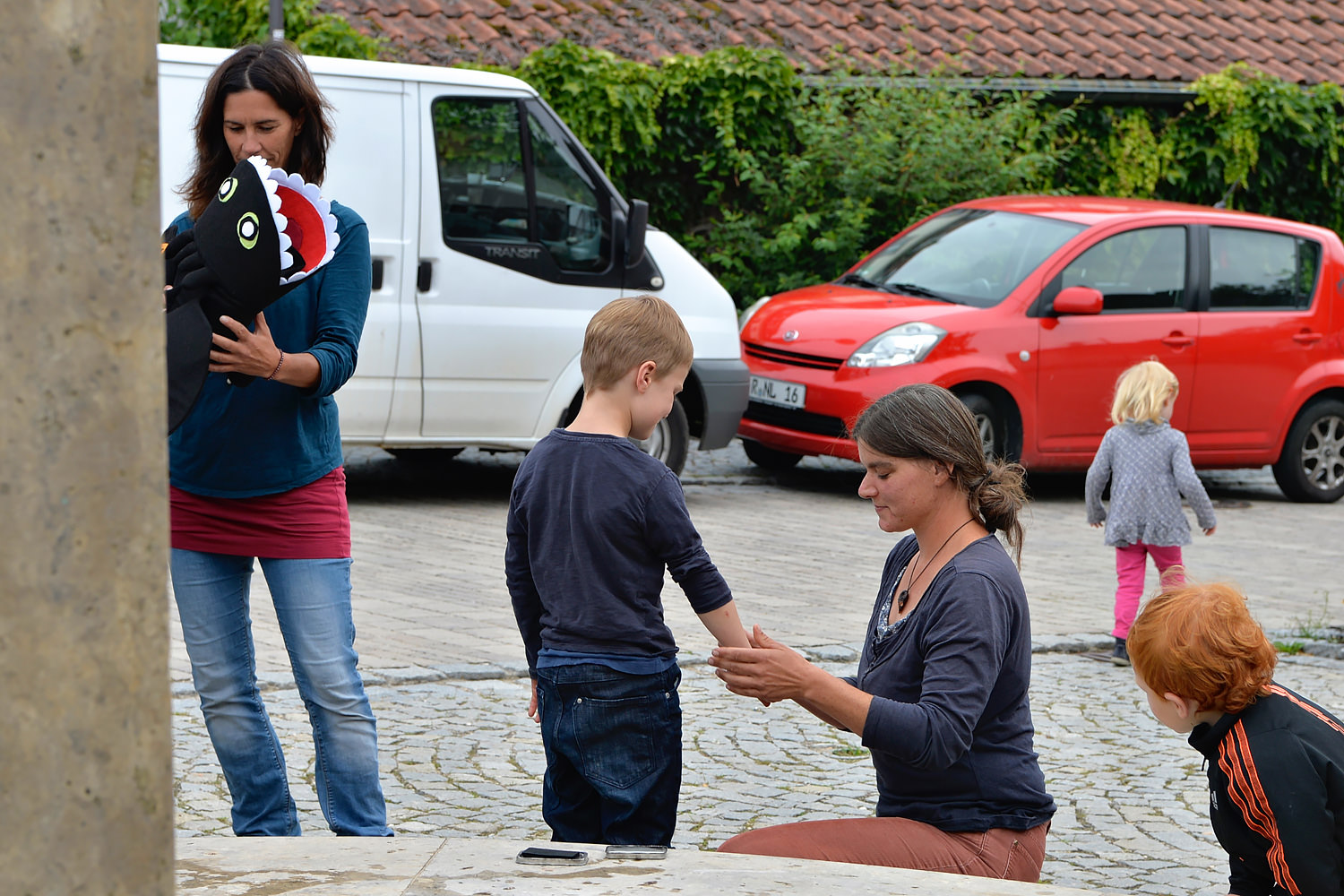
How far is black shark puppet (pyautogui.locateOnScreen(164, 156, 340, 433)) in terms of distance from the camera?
3018mm

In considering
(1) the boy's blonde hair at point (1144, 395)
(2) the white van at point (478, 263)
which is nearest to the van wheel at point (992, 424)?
(2) the white van at point (478, 263)

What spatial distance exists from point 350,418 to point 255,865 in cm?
672

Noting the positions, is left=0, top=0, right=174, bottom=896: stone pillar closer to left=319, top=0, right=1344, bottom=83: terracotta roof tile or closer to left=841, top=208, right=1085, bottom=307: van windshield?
left=841, top=208, right=1085, bottom=307: van windshield

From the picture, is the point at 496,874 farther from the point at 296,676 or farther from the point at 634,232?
the point at 634,232

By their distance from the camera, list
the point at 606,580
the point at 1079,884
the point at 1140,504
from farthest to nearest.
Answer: the point at 1140,504
the point at 1079,884
the point at 606,580

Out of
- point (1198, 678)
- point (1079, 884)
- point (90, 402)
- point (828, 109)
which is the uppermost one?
point (828, 109)

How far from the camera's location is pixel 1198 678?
8.38 ft

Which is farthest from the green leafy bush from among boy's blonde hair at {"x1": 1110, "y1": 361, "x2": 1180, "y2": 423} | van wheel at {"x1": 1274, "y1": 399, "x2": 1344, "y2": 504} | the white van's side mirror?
boy's blonde hair at {"x1": 1110, "y1": 361, "x2": 1180, "y2": 423}

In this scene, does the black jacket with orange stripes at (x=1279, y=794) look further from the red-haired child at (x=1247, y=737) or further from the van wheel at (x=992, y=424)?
the van wheel at (x=992, y=424)

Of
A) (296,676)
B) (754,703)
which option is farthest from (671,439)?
(296,676)

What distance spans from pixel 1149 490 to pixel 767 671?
441 centimetres

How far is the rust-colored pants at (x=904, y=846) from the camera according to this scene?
2.81m

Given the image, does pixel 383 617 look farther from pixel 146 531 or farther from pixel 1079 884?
pixel 146 531

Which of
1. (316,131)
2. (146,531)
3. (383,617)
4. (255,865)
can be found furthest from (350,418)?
(146,531)
